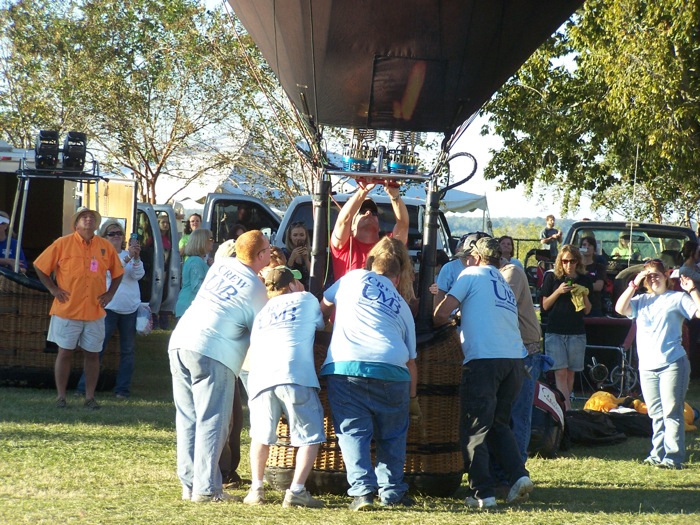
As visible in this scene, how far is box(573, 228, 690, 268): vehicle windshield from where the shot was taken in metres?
14.7

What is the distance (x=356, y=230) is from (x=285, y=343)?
1.31m

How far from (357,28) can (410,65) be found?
0.46m

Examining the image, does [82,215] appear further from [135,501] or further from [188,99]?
[188,99]

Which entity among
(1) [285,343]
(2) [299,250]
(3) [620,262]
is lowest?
(1) [285,343]

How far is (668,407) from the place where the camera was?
834 centimetres

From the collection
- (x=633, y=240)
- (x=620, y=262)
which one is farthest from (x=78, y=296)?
(x=633, y=240)

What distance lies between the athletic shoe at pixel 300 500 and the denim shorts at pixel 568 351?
15.7 feet

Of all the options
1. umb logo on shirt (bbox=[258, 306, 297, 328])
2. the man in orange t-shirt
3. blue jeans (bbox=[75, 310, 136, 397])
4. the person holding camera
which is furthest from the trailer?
umb logo on shirt (bbox=[258, 306, 297, 328])

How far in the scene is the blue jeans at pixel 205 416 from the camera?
6.41 m

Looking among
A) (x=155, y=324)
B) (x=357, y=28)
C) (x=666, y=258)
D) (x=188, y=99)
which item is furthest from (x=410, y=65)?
(x=188, y=99)

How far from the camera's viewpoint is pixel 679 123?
16344 mm

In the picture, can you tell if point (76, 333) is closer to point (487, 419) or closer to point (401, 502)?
point (401, 502)

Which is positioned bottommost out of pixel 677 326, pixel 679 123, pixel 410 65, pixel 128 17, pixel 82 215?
pixel 677 326

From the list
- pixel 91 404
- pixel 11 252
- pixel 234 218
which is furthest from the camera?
pixel 234 218
